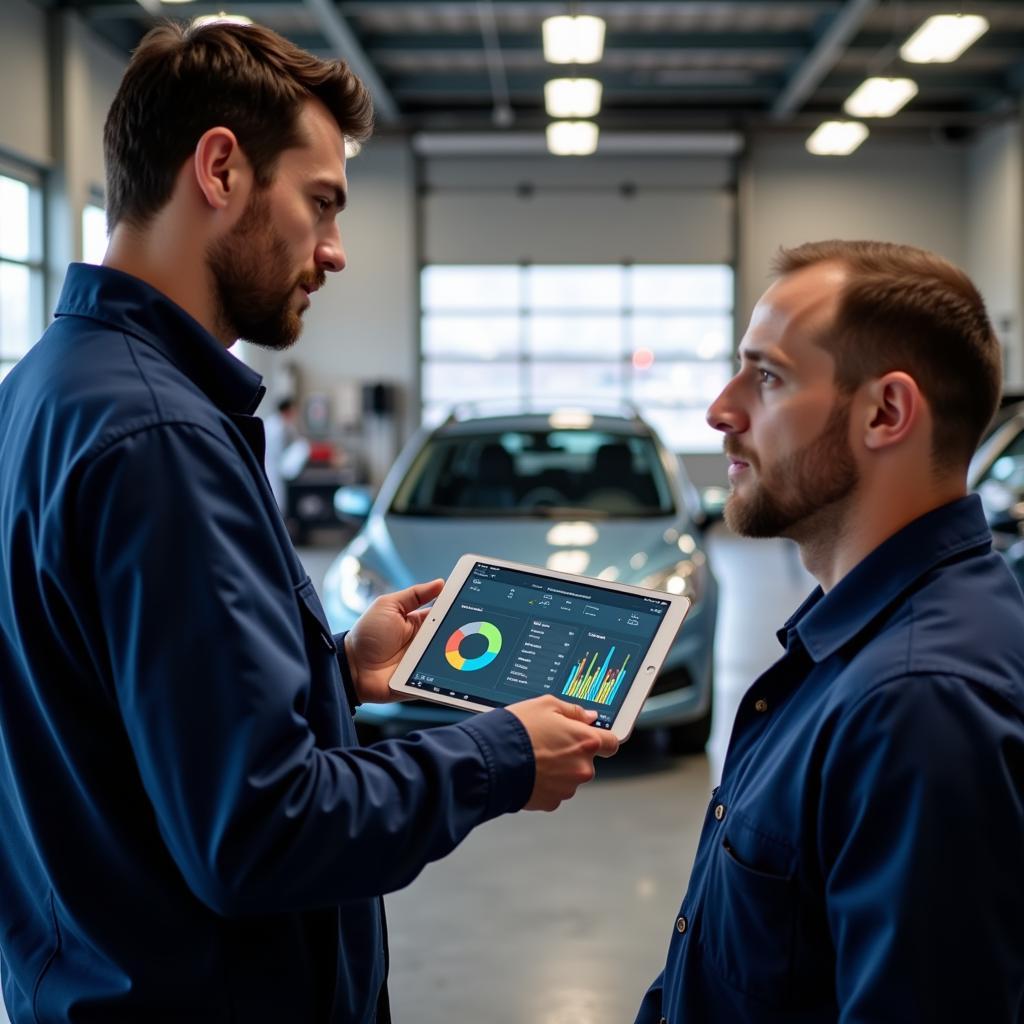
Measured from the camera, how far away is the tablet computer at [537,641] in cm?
165

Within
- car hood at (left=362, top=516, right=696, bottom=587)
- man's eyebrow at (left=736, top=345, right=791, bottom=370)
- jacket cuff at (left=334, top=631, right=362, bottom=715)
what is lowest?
car hood at (left=362, top=516, right=696, bottom=587)

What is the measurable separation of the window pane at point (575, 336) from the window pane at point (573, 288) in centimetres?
18

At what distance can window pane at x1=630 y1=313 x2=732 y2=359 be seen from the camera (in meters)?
16.5

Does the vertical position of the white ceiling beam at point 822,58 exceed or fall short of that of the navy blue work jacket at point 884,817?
it exceeds it

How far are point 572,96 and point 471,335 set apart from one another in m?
5.81

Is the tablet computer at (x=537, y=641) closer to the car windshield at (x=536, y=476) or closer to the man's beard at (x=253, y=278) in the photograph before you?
the man's beard at (x=253, y=278)

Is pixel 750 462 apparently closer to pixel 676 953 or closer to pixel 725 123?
pixel 676 953

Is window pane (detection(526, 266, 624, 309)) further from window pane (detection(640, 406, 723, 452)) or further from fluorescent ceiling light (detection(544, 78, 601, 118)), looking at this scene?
fluorescent ceiling light (detection(544, 78, 601, 118))

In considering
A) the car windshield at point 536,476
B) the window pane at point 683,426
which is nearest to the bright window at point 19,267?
the car windshield at point 536,476

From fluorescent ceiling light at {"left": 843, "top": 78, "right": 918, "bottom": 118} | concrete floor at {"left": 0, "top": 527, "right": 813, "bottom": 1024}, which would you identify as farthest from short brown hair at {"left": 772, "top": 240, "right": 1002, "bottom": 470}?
fluorescent ceiling light at {"left": 843, "top": 78, "right": 918, "bottom": 118}

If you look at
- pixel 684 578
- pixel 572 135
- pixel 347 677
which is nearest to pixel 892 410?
pixel 347 677

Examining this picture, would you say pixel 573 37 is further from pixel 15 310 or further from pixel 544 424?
pixel 15 310

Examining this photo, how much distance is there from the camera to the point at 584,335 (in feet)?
54.4

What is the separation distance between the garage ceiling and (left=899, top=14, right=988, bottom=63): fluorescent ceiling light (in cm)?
106
